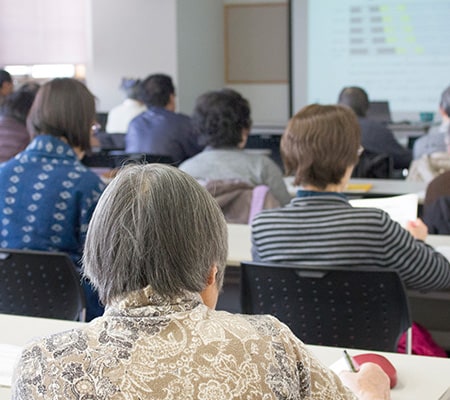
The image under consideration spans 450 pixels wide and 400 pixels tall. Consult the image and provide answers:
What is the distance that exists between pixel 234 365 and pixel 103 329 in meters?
0.19

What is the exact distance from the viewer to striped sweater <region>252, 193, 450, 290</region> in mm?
2439

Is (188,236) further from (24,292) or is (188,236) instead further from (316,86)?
(316,86)

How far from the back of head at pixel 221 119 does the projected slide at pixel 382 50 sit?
19.1 feet

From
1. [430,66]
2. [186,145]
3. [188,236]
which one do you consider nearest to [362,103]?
[186,145]

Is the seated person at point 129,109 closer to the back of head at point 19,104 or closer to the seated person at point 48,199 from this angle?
the back of head at point 19,104

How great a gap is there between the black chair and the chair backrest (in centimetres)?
55

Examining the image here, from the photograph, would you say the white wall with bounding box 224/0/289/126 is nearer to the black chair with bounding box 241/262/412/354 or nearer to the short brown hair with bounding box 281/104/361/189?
the short brown hair with bounding box 281/104/361/189

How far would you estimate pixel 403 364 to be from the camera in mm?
1904

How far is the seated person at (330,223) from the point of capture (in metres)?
2.45

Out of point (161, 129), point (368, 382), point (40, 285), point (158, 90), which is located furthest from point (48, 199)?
point (158, 90)

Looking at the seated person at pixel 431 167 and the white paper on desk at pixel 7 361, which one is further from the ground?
the seated person at pixel 431 167

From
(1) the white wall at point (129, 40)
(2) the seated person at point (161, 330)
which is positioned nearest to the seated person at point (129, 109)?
(1) the white wall at point (129, 40)

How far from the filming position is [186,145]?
606 cm

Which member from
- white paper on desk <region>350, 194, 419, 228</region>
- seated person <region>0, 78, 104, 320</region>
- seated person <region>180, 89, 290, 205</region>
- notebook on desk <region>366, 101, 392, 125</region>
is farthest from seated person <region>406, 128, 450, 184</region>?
notebook on desk <region>366, 101, 392, 125</region>
